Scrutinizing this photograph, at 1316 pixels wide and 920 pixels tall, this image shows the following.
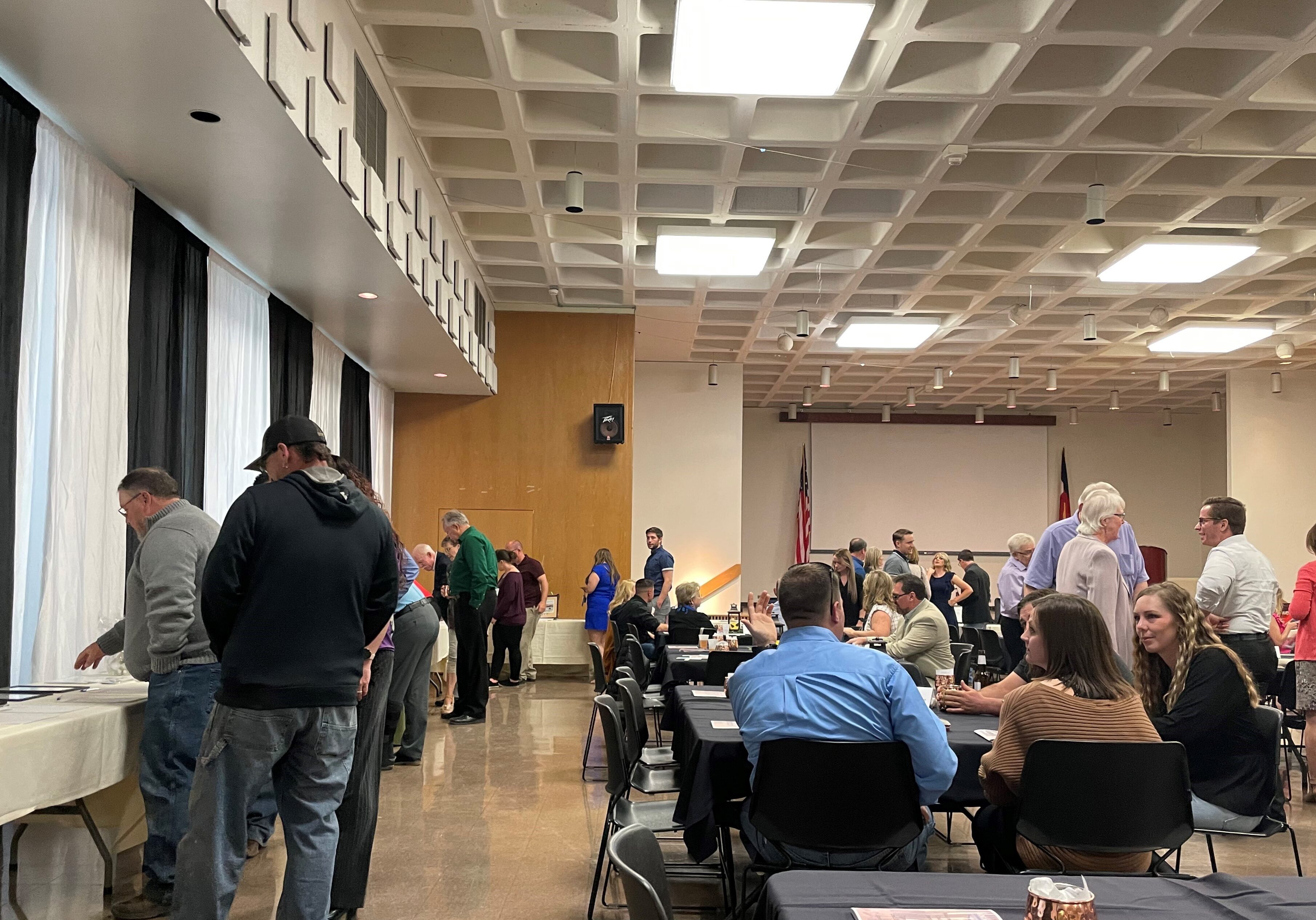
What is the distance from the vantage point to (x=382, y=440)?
11.3m

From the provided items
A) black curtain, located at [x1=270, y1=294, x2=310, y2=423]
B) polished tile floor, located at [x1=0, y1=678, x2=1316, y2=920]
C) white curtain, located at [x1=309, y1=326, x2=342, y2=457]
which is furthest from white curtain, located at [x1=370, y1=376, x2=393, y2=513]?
polished tile floor, located at [x1=0, y1=678, x2=1316, y2=920]

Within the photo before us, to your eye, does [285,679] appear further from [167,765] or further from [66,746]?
[167,765]

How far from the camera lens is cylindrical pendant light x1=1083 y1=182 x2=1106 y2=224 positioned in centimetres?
694

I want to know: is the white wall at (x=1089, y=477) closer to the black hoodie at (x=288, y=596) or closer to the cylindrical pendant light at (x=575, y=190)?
the cylindrical pendant light at (x=575, y=190)

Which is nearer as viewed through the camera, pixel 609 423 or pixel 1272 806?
pixel 1272 806

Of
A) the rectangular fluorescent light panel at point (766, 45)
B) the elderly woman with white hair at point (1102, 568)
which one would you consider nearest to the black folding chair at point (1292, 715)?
the elderly woman with white hair at point (1102, 568)

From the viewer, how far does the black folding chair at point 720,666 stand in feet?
18.9

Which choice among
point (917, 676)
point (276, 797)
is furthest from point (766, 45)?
point (276, 797)

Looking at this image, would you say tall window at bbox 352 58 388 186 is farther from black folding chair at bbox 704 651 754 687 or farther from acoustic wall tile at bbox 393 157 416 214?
black folding chair at bbox 704 651 754 687

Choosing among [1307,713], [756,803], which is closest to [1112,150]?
[1307,713]

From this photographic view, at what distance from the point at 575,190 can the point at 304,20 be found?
9.69 feet

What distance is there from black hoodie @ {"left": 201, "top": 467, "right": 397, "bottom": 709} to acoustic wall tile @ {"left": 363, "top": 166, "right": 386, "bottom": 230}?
113 inches

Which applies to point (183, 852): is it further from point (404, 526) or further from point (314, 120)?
point (404, 526)

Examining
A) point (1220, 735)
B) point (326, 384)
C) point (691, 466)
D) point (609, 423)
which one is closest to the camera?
point (1220, 735)
